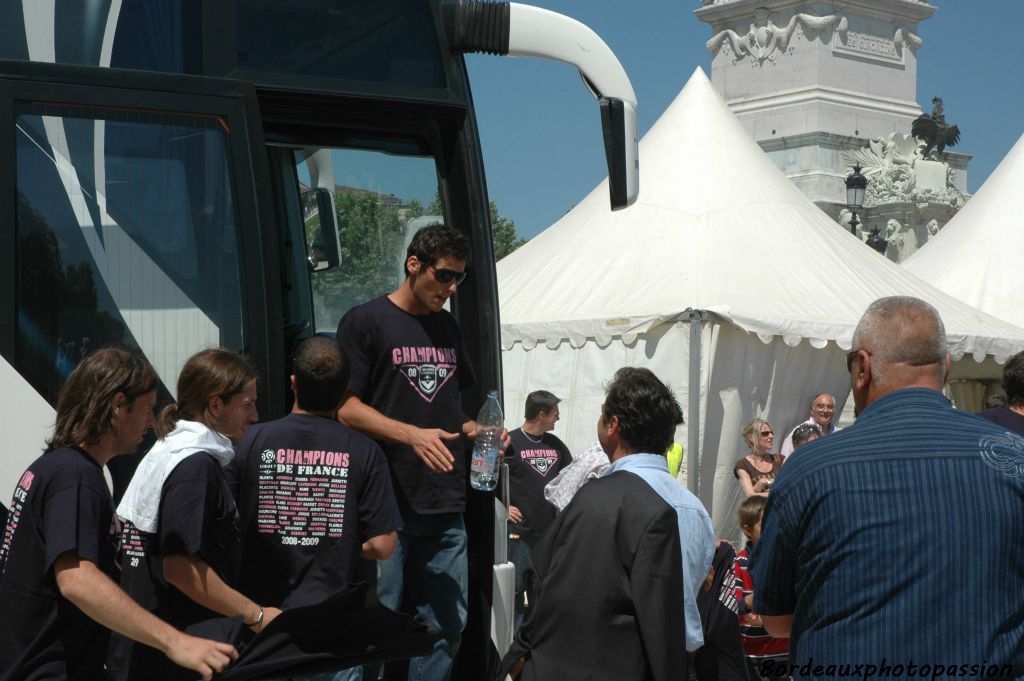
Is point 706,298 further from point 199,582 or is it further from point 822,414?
point 199,582

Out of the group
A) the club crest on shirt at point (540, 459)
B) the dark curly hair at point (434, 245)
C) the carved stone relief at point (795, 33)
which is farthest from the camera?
the carved stone relief at point (795, 33)

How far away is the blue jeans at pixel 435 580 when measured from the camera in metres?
5.04

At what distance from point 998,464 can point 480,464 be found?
2451 millimetres

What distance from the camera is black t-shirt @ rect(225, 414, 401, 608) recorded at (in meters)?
4.25

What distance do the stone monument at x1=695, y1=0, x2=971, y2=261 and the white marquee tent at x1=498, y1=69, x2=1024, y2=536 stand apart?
20.4 metres

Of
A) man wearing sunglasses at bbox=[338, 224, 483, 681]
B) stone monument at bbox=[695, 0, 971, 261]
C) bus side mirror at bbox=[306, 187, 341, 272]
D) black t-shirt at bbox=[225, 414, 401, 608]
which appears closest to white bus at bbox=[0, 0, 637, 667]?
bus side mirror at bbox=[306, 187, 341, 272]

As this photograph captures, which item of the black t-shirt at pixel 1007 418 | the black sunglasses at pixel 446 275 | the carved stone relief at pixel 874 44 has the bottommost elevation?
the black t-shirt at pixel 1007 418

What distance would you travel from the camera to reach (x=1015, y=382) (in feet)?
19.8

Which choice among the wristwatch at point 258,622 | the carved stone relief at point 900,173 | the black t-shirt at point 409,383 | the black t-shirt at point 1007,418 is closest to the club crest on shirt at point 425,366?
the black t-shirt at point 409,383

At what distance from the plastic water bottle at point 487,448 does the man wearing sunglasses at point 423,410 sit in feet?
0.16

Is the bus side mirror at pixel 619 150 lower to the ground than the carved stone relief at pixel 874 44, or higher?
lower

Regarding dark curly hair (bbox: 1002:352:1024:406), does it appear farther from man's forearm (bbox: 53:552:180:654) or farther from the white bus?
man's forearm (bbox: 53:552:180:654)

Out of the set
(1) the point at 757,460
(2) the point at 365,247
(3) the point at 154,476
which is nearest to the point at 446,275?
(2) the point at 365,247

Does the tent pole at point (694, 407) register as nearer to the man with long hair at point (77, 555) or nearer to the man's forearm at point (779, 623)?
the man's forearm at point (779, 623)
